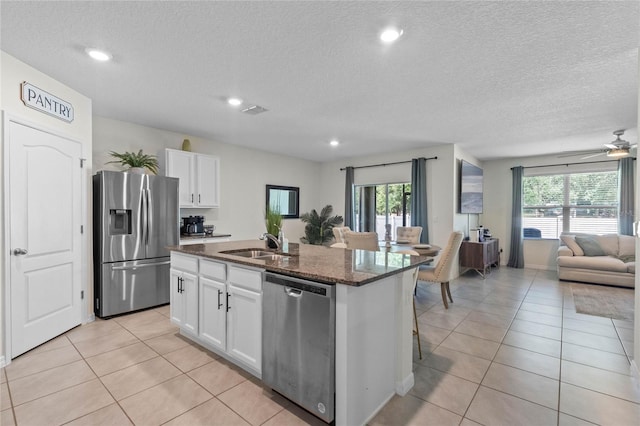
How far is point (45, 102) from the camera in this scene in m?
2.84

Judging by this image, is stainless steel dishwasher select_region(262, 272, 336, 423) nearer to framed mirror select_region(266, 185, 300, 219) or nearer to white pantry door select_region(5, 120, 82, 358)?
white pantry door select_region(5, 120, 82, 358)

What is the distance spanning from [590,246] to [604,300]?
1.73m

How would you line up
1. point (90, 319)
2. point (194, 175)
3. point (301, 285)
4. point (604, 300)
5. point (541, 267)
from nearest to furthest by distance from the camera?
point (301, 285) → point (90, 319) → point (604, 300) → point (194, 175) → point (541, 267)

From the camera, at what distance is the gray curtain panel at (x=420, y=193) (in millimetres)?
5883

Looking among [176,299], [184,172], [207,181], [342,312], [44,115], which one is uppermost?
[44,115]

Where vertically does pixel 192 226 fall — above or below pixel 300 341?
above

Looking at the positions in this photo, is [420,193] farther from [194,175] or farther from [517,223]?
[194,175]

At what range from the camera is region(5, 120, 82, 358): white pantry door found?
8.48 ft

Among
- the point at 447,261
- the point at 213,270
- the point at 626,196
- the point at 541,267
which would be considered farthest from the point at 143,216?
the point at 626,196

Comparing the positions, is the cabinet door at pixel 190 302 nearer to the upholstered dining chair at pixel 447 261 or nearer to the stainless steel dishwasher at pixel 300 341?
the stainless steel dishwasher at pixel 300 341

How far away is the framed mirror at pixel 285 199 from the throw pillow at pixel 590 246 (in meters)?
5.80

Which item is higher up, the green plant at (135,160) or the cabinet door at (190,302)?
the green plant at (135,160)

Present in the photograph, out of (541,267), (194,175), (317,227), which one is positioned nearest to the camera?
(194,175)

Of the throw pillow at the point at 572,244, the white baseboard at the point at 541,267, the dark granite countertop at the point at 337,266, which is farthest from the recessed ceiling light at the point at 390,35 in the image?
the white baseboard at the point at 541,267
